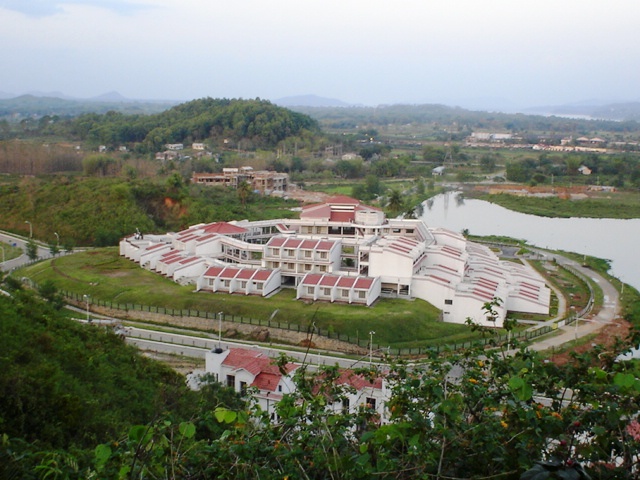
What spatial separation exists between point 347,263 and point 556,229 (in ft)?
51.1

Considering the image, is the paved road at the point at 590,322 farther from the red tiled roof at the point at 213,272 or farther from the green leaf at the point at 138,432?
the green leaf at the point at 138,432

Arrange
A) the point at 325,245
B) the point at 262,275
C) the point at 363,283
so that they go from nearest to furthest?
1. the point at 363,283
2. the point at 262,275
3. the point at 325,245

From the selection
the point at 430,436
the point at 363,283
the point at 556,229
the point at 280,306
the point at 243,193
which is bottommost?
the point at 556,229

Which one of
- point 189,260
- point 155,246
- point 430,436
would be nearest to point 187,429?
point 430,436

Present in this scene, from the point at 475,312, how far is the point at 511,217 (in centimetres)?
1936

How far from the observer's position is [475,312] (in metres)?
15.4

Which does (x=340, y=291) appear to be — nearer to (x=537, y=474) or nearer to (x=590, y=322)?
(x=590, y=322)

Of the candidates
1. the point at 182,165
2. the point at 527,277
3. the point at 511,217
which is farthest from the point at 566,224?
the point at 182,165

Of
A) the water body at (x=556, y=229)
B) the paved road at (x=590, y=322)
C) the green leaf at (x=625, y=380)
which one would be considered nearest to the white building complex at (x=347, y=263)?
the paved road at (x=590, y=322)

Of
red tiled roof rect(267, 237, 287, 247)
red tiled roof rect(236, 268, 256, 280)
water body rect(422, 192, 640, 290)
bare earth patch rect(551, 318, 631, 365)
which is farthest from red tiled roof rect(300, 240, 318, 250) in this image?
water body rect(422, 192, 640, 290)

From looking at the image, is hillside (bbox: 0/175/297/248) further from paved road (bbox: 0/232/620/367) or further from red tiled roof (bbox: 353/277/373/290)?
red tiled roof (bbox: 353/277/373/290)

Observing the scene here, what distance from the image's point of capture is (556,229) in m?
30.2

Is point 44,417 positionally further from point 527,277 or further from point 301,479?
point 527,277

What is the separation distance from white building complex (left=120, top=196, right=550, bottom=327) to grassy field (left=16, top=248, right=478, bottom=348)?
0.42 meters
